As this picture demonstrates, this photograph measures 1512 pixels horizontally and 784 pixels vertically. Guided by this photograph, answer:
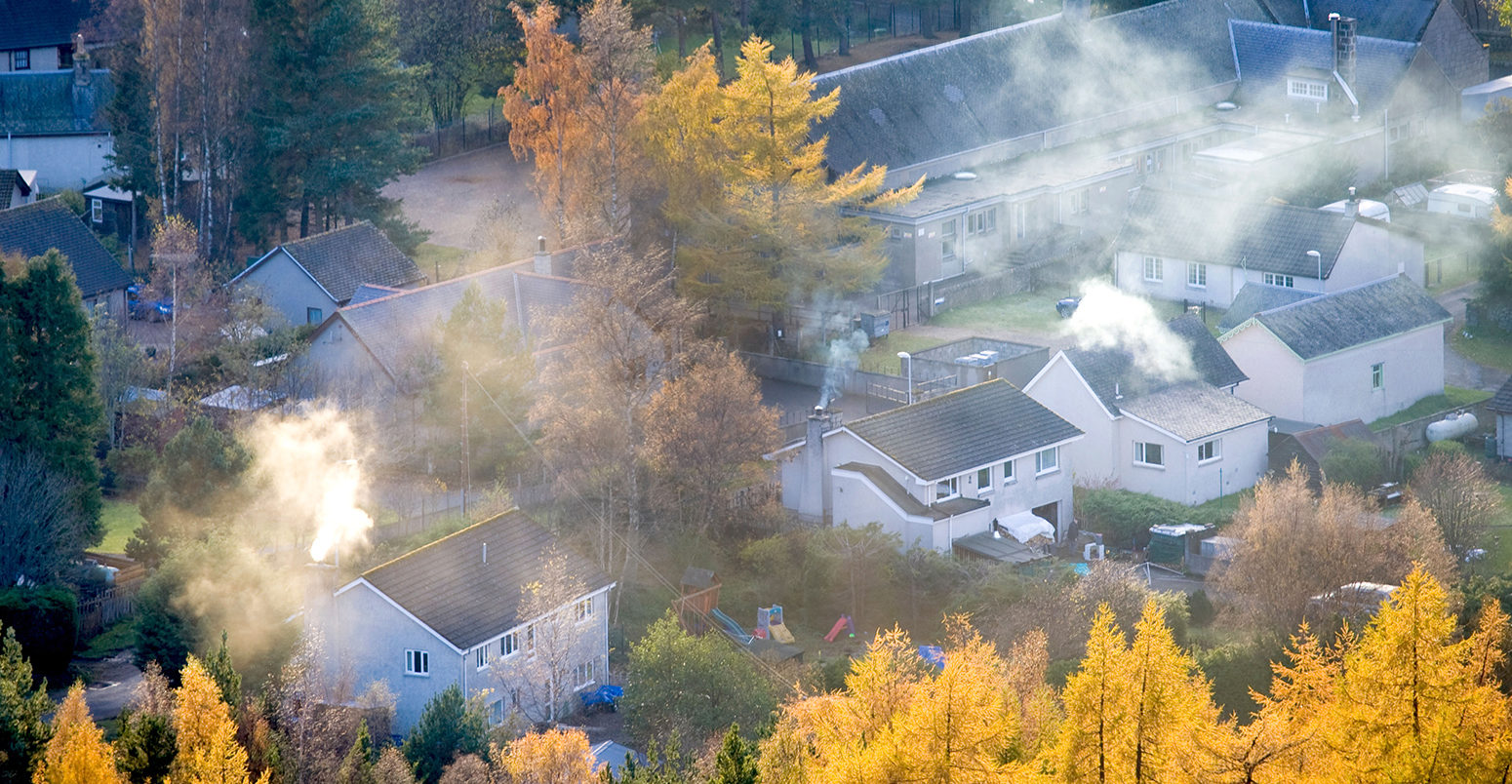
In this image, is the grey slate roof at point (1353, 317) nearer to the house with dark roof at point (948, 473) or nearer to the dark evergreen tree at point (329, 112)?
the house with dark roof at point (948, 473)

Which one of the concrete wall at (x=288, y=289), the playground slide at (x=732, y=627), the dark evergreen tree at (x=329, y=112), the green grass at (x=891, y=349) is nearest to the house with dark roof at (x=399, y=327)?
the concrete wall at (x=288, y=289)

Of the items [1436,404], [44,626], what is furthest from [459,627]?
[1436,404]

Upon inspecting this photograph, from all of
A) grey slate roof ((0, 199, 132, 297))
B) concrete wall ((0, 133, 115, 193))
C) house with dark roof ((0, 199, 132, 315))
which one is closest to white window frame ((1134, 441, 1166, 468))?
house with dark roof ((0, 199, 132, 315))

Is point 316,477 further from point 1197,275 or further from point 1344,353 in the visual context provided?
point 1197,275

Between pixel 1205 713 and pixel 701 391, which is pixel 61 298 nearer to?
pixel 701 391

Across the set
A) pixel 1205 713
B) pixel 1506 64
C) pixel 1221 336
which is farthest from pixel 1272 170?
pixel 1205 713

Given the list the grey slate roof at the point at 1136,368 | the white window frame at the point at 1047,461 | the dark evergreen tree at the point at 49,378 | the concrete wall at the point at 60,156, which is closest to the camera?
the dark evergreen tree at the point at 49,378

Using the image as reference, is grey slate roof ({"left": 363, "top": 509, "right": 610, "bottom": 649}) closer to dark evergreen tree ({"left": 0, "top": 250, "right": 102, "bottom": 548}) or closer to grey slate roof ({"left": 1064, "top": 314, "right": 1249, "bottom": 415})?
dark evergreen tree ({"left": 0, "top": 250, "right": 102, "bottom": 548})
